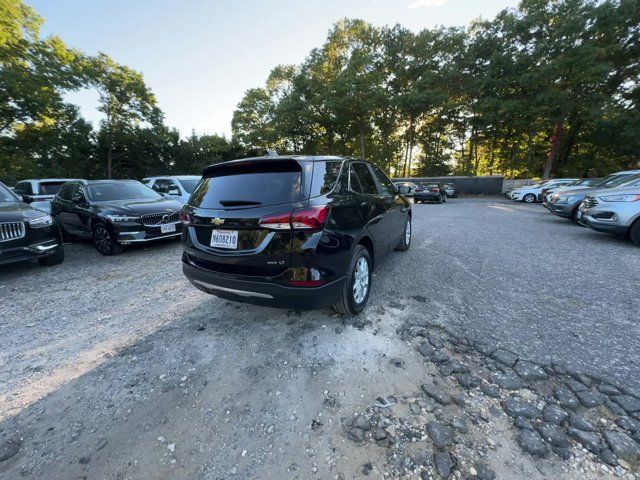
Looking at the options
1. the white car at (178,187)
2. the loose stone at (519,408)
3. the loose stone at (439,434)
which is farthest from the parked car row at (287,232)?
the white car at (178,187)

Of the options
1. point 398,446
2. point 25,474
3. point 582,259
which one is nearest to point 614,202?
point 582,259

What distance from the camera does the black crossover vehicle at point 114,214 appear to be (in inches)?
214

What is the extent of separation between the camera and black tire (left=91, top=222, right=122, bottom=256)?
5547mm

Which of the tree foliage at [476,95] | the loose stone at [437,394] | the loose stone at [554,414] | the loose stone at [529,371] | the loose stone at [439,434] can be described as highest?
the tree foliage at [476,95]

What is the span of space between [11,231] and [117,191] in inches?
90.1

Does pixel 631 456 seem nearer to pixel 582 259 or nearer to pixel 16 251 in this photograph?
pixel 582 259

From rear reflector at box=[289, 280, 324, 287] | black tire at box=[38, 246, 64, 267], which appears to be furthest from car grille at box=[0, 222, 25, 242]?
rear reflector at box=[289, 280, 324, 287]

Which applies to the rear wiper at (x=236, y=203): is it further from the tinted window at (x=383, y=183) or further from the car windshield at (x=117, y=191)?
the car windshield at (x=117, y=191)

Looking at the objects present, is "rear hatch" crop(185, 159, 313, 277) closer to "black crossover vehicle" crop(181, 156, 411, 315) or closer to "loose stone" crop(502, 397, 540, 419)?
"black crossover vehicle" crop(181, 156, 411, 315)

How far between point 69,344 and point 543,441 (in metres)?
4.01

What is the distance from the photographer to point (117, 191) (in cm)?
631

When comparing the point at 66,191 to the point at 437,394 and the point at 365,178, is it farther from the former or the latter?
the point at 437,394

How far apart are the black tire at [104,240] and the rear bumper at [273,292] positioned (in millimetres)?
4315

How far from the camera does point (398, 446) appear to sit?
1.63m
